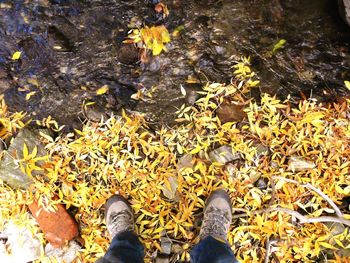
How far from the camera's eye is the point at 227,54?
3.99 metres

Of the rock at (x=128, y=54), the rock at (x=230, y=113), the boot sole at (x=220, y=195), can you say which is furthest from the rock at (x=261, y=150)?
the rock at (x=128, y=54)

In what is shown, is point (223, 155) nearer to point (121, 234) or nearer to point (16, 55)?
point (121, 234)

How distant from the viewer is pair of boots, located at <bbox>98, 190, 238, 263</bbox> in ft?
10.6

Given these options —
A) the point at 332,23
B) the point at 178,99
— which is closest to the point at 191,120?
the point at 178,99

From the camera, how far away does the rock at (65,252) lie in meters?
3.85

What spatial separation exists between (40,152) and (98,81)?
3.49 feet

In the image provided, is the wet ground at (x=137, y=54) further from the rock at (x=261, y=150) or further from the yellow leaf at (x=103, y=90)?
the rock at (x=261, y=150)

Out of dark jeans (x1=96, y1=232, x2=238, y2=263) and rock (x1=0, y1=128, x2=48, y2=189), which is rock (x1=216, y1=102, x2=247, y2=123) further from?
rock (x1=0, y1=128, x2=48, y2=189)

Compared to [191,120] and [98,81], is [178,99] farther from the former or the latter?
[98,81]

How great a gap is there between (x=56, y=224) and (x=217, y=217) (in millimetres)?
1816

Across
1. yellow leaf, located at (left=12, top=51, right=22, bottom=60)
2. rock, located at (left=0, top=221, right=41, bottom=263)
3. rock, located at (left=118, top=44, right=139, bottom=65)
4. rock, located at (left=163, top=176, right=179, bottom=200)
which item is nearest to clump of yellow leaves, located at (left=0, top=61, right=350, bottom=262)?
rock, located at (left=163, top=176, right=179, bottom=200)

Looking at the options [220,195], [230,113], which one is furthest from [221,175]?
[230,113]

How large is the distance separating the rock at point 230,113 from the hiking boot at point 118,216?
1482 millimetres

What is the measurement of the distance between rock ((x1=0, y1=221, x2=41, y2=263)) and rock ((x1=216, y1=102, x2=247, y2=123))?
257cm
